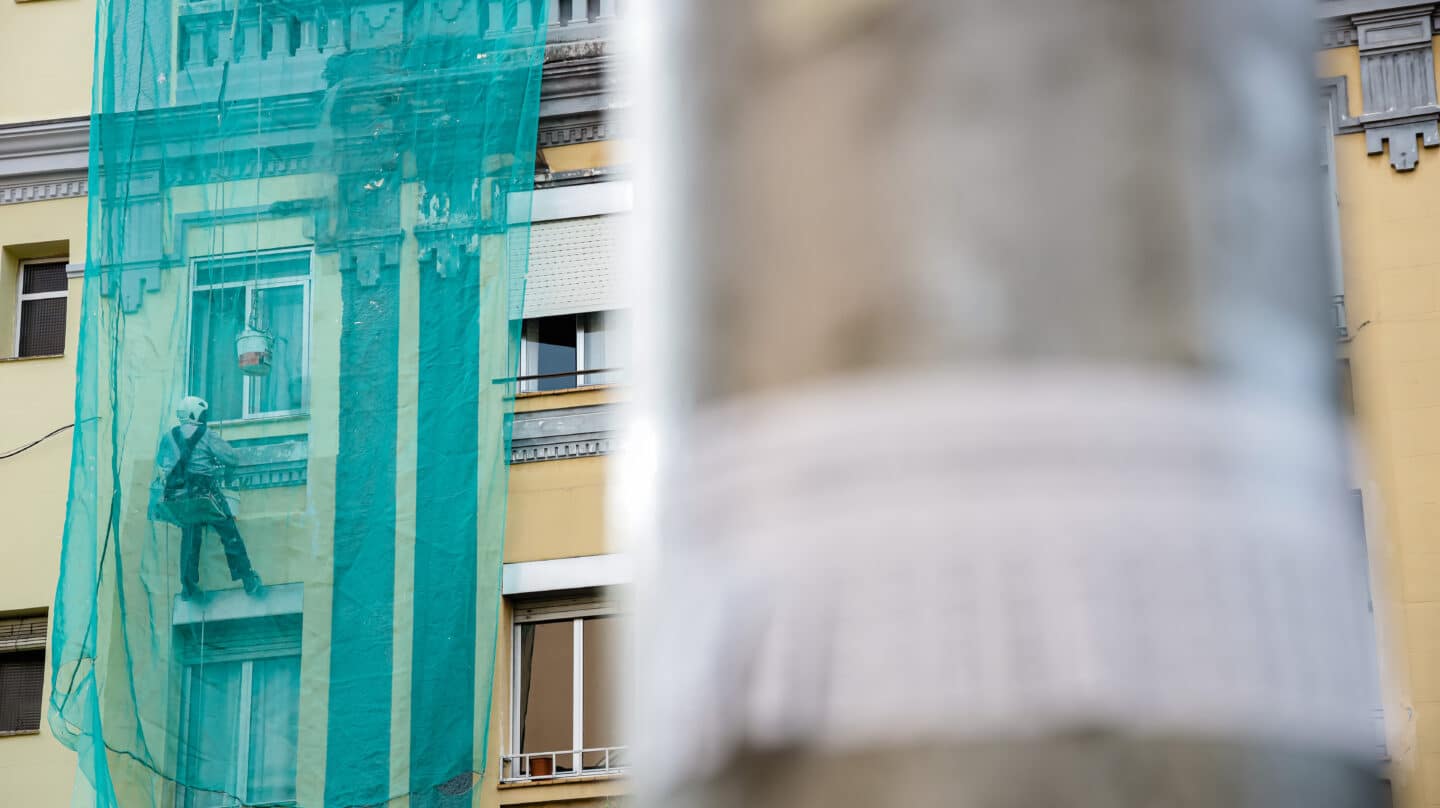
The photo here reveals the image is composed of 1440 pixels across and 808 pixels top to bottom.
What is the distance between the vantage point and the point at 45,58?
16797 mm

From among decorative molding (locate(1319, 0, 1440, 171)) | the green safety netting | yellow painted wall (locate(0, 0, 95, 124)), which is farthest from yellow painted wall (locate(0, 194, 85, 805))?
decorative molding (locate(1319, 0, 1440, 171))

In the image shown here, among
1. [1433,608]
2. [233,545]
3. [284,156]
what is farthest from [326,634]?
[1433,608]

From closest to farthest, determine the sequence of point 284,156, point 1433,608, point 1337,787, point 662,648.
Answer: point 1337,787
point 662,648
point 1433,608
point 284,156

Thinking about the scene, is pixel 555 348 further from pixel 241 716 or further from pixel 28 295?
pixel 28 295

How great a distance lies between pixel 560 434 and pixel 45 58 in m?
5.09

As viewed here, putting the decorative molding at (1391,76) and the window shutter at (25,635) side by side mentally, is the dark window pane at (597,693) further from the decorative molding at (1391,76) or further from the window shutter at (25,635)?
the decorative molding at (1391,76)

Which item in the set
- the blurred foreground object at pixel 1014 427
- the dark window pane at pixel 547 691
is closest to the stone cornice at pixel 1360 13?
the dark window pane at pixel 547 691

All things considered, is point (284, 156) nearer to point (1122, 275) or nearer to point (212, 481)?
point (212, 481)

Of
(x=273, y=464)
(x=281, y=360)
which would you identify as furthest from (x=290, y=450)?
(x=281, y=360)

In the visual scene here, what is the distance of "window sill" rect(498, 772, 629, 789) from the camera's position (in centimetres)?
1407

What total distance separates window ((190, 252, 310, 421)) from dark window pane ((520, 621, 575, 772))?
2.20m

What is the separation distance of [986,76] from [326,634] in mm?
13105

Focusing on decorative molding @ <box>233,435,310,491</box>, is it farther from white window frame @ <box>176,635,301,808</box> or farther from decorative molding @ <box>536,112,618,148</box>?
decorative molding @ <box>536,112,618,148</box>

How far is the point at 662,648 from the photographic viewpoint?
1.24 metres
